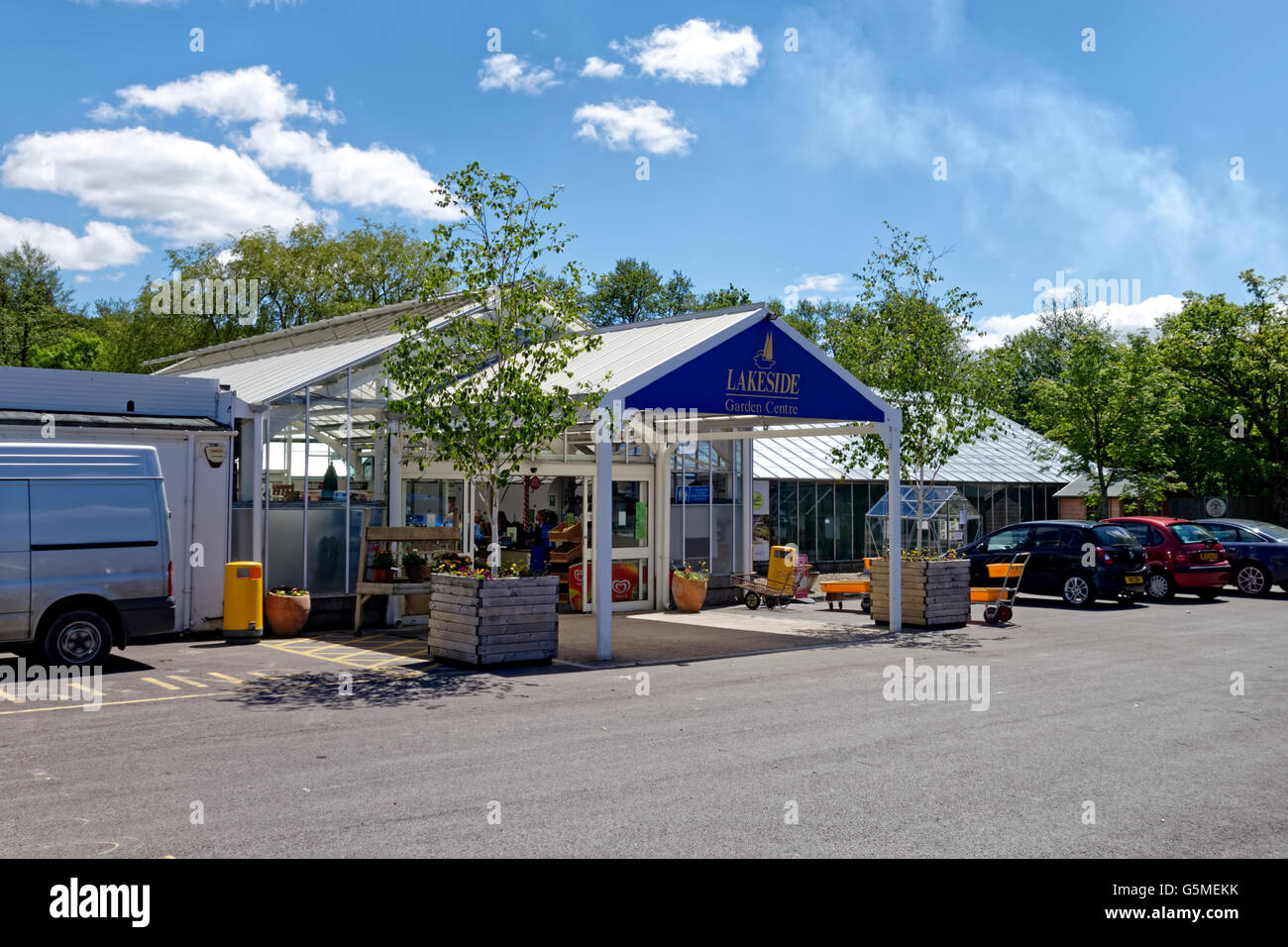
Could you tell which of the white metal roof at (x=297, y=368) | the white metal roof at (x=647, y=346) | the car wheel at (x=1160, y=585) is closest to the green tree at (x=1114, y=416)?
the car wheel at (x=1160, y=585)

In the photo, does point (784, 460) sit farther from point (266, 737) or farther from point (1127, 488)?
point (266, 737)

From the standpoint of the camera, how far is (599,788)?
716 centimetres

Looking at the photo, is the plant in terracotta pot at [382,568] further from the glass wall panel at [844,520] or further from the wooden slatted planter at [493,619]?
the glass wall panel at [844,520]

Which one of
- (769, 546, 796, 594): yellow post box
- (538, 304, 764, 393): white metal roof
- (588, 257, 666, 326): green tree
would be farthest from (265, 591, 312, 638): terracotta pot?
(588, 257, 666, 326): green tree

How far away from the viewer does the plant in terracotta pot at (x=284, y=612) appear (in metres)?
15.4

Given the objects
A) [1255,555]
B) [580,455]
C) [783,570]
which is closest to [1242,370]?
[1255,555]

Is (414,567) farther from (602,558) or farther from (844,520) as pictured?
(844,520)

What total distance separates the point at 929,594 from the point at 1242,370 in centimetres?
2375

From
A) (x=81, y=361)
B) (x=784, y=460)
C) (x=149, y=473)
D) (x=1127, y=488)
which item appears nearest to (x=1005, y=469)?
(x=1127, y=488)

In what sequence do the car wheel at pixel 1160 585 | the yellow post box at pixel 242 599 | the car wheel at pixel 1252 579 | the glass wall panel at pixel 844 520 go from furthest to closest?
the glass wall panel at pixel 844 520
the car wheel at pixel 1252 579
the car wheel at pixel 1160 585
the yellow post box at pixel 242 599

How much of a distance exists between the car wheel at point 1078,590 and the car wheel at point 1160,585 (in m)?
2.47

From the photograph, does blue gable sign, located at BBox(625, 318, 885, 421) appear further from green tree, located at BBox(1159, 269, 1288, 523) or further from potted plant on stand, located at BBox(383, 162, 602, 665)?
green tree, located at BBox(1159, 269, 1288, 523)
